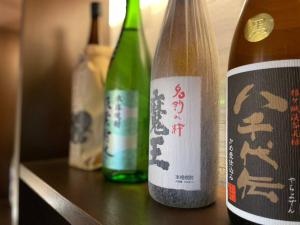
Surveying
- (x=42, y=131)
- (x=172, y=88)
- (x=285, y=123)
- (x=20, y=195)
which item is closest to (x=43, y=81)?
(x=42, y=131)

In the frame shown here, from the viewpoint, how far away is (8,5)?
63.3 inches

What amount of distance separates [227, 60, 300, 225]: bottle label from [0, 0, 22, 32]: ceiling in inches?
63.1

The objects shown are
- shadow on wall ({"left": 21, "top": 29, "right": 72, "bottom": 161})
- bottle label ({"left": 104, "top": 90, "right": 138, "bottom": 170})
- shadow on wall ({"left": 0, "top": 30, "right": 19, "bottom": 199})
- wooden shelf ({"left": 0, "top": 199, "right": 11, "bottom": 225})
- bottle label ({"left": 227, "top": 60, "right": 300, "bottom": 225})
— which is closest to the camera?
bottle label ({"left": 227, "top": 60, "right": 300, "bottom": 225})

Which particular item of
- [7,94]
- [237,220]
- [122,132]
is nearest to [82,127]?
[122,132]

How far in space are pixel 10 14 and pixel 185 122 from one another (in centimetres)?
181

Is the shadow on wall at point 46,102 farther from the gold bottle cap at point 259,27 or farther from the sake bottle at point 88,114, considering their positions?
the gold bottle cap at point 259,27

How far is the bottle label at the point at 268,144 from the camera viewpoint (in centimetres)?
24

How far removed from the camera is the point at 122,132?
471mm

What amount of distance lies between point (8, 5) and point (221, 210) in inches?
67.4

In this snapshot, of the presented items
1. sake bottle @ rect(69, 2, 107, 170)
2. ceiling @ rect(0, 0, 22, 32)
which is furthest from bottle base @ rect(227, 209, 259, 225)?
ceiling @ rect(0, 0, 22, 32)

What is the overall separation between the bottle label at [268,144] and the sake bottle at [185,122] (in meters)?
0.06

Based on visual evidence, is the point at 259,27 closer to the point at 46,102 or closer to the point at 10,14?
the point at 46,102

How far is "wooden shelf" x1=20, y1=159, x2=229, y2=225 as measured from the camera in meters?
0.30

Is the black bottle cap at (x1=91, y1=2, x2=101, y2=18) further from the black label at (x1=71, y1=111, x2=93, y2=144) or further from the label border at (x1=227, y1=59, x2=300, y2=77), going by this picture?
the label border at (x1=227, y1=59, x2=300, y2=77)
